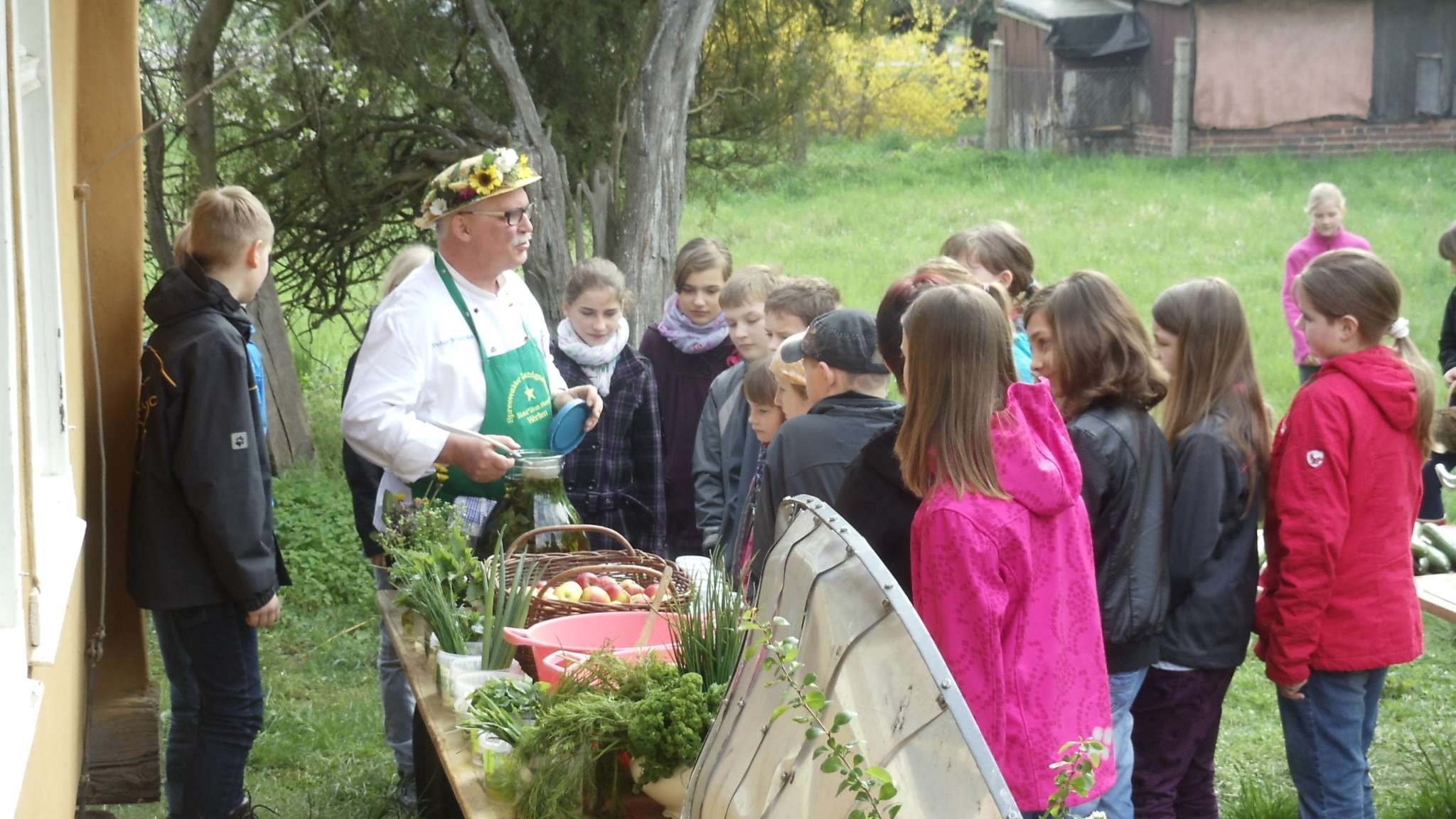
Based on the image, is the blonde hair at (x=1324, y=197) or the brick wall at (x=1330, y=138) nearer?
the blonde hair at (x=1324, y=197)

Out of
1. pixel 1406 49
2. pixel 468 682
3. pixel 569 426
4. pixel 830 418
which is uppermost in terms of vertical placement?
pixel 1406 49

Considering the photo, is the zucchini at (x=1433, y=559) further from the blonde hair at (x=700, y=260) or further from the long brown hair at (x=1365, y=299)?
the blonde hair at (x=700, y=260)

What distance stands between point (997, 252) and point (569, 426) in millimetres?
1589

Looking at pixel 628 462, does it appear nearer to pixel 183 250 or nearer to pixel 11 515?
pixel 183 250

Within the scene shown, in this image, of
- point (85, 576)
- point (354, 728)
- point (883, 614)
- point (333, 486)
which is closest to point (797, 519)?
point (883, 614)

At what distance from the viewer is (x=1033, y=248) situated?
1617cm

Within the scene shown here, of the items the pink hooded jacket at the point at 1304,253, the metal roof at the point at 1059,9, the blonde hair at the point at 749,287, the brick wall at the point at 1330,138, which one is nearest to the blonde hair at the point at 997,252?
the blonde hair at the point at 749,287

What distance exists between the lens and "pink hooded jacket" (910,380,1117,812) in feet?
9.08

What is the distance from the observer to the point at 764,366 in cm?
402

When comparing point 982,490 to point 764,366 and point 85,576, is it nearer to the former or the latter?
point 764,366

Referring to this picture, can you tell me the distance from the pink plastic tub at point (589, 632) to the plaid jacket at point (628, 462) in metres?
1.71

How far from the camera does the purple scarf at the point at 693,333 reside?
5.17 m

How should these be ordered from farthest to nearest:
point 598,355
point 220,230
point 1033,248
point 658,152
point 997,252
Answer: point 1033,248 < point 658,152 < point 598,355 < point 997,252 < point 220,230

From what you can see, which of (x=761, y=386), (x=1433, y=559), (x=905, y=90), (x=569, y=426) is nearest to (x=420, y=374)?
(x=569, y=426)
